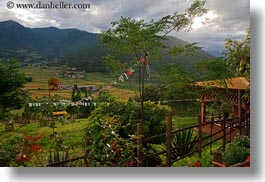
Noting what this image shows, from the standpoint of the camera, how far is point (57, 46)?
4.54 meters

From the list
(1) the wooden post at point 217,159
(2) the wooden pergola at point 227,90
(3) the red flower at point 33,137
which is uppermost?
(2) the wooden pergola at point 227,90

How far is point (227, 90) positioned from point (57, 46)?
2.10 metres

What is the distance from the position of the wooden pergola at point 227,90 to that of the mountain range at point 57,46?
32 centimetres

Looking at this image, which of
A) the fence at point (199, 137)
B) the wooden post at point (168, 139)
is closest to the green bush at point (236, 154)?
the fence at point (199, 137)

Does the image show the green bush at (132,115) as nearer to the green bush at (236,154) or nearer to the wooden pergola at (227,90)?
the wooden pergola at (227,90)

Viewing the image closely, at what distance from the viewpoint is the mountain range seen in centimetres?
436

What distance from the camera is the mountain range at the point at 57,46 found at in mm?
4359

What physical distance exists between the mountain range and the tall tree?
0.14 metres

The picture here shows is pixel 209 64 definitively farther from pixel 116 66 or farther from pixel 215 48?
pixel 116 66

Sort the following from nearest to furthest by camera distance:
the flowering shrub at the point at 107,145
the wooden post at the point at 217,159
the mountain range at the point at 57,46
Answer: the wooden post at the point at 217,159 < the flowering shrub at the point at 107,145 < the mountain range at the point at 57,46

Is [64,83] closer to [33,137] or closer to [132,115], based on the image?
[33,137]

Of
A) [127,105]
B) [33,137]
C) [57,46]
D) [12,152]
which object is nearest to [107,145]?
[127,105]

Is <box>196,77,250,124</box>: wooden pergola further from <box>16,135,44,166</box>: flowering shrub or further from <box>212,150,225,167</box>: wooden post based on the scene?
<box>16,135,44,166</box>: flowering shrub

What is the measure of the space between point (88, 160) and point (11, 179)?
3.03 ft
